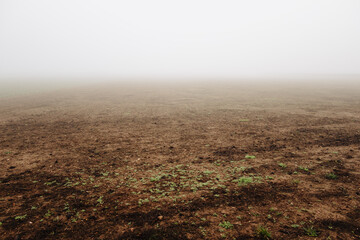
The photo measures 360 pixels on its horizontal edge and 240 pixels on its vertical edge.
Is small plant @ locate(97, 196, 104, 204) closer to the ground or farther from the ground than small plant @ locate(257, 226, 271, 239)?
closer to the ground

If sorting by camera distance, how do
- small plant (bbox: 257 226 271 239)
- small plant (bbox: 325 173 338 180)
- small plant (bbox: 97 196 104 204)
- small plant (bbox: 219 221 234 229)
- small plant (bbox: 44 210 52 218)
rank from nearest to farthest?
small plant (bbox: 257 226 271 239) → small plant (bbox: 219 221 234 229) → small plant (bbox: 44 210 52 218) → small plant (bbox: 97 196 104 204) → small plant (bbox: 325 173 338 180)

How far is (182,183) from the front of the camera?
614 centimetres

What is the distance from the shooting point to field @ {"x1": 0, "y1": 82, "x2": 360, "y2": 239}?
4352 mm

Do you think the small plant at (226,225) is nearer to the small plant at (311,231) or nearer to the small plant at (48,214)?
the small plant at (311,231)

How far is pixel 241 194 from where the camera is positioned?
548 cm

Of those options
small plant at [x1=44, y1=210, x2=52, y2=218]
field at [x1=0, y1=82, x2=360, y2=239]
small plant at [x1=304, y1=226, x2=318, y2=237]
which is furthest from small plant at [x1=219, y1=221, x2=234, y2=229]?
small plant at [x1=44, y1=210, x2=52, y2=218]

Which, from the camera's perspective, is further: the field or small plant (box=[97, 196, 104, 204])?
small plant (box=[97, 196, 104, 204])

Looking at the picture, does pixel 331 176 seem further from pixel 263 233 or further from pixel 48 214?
pixel 48 214

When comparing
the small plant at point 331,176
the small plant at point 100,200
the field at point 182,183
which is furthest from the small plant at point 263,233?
the small plant at point 100,200

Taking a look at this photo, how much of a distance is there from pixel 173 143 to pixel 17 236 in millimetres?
6404

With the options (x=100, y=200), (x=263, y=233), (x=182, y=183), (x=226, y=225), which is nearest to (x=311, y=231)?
(x=263, y=233)

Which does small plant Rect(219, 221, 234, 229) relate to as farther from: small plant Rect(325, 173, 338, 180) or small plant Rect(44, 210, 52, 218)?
small plant Rect(44, 210, 52, 218)

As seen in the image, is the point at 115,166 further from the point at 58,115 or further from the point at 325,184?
the point at 58,115

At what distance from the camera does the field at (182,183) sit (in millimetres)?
4352
